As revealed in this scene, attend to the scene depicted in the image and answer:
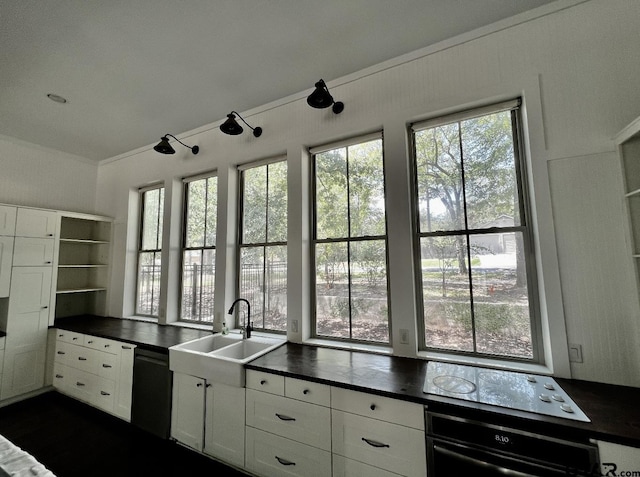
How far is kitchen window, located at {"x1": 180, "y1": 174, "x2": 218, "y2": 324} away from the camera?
336 cm

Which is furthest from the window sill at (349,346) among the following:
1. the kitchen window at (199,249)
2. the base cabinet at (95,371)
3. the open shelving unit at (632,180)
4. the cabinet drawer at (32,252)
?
the cabinet drawer at (32,252)

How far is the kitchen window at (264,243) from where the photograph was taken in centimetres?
289

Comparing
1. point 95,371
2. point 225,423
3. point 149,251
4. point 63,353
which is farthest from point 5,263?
point 225,423

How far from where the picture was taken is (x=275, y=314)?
2875mm

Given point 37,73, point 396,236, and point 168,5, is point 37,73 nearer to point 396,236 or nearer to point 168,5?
point 168,5

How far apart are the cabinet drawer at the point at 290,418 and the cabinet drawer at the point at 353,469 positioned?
9 centimetres

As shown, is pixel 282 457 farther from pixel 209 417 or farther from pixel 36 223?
pixel 36 223

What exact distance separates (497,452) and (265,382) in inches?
54.6

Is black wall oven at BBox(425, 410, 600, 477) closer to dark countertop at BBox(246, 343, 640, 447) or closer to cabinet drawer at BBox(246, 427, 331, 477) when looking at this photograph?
dark countertop at BBox(246, 343, 640, 447)

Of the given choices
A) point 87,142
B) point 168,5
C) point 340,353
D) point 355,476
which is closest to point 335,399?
point 355,476

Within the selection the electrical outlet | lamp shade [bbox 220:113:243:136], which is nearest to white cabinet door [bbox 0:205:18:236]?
lamp shade [bbox 220:113:243:136]

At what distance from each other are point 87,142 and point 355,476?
4.92 m

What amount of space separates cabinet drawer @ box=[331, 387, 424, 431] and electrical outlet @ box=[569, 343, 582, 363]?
1067mm

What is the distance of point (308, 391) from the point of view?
5.72ft
